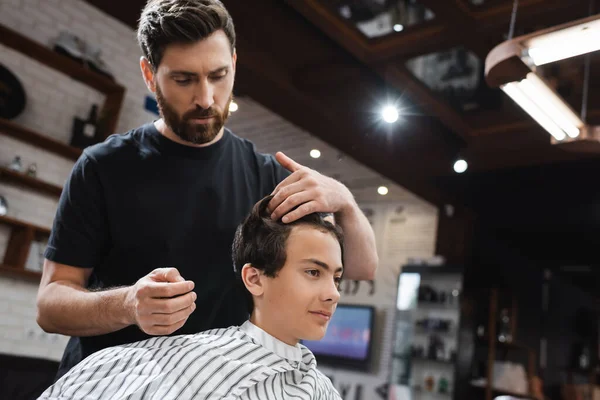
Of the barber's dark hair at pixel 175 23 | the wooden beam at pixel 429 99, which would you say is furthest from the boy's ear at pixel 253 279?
the wooden beam at pixel 429 99

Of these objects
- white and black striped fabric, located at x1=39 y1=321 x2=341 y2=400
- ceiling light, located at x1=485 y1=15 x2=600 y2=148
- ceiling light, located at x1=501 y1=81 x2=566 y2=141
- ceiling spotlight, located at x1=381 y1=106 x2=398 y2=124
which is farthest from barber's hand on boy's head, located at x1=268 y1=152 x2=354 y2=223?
ceiling spotlight, located at x1=381 y1=106 x2=398 y2=124

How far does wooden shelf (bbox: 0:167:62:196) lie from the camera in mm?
3844

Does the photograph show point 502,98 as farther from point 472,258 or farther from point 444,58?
point 472,258

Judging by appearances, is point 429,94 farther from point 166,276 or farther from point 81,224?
point 166,276

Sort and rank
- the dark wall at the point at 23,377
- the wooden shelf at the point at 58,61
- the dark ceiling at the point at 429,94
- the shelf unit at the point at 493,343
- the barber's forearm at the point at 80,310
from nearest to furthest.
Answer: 1. the barber's forearm at the point at 80,310
2. the dark wall at the point at 23,377
3. the wooden shelf at the point at 58,61
4. the dark ceiling at the point at 429,94
5. the shelf unit at the point at 493,343

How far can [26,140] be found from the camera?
402 cm

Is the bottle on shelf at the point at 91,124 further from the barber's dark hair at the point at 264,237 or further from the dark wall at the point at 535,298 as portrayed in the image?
the dark wall at the point at 535,298

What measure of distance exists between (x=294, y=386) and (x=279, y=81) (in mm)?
3963

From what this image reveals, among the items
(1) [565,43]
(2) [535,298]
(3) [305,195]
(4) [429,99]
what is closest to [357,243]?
(3) [305,195]

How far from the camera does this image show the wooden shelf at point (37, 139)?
12.7ft

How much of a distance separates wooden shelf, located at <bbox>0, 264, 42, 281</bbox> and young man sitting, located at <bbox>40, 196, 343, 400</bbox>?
3.04 meters

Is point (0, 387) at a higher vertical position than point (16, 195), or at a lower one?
lower

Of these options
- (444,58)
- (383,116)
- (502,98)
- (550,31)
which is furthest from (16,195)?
(502,98)

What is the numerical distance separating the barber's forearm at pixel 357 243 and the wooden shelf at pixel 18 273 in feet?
10.5
